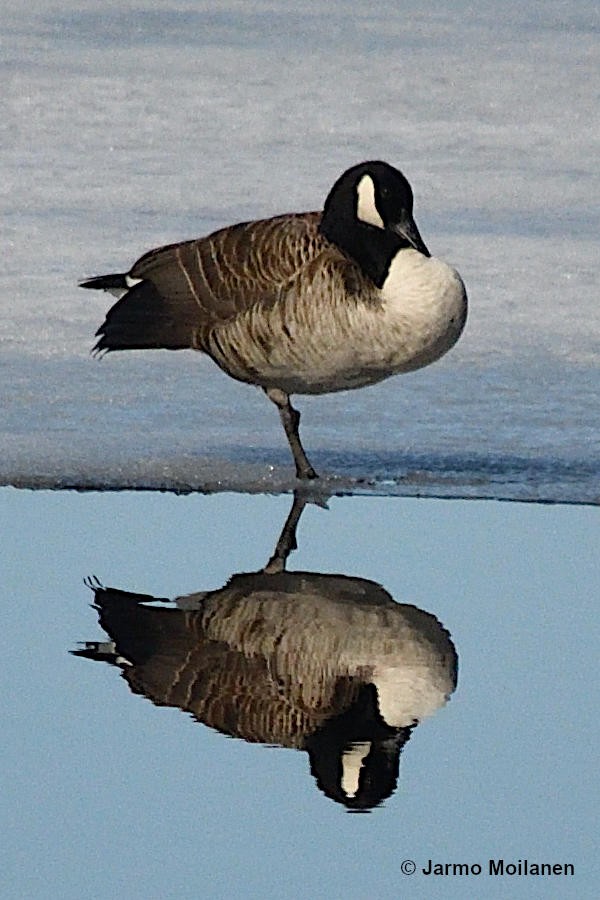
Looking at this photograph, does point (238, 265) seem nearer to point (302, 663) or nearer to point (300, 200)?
point (302, 663)

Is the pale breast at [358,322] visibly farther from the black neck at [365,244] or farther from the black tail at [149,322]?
the black tail at [149,322]

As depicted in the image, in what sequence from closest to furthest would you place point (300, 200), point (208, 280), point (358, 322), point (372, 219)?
point (358, 322), point (372, 219), point (208, 280), point (300, 200)

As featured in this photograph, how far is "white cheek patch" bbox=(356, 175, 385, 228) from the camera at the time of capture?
589 cm

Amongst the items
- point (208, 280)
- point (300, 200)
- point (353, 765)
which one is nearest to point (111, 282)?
point (208, 280)

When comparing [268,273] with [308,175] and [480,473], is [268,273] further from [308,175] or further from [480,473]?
[308,175]

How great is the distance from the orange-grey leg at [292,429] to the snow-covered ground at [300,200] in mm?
63

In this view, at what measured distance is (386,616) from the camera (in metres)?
4.39

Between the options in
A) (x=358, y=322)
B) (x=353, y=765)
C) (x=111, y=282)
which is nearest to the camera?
(x=353, y=765)

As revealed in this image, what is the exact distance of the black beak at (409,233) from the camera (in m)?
5.90

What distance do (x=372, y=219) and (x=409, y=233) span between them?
0.12 m

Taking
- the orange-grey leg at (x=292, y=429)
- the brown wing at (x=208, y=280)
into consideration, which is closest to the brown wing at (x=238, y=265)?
the brown wing at (x=208, y=280)

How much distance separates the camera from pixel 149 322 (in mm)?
6219

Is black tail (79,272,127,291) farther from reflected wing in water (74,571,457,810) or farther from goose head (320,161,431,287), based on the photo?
reflected wing in water (74,571,457,810)

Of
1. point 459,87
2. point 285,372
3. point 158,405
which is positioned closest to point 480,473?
point 285,372
